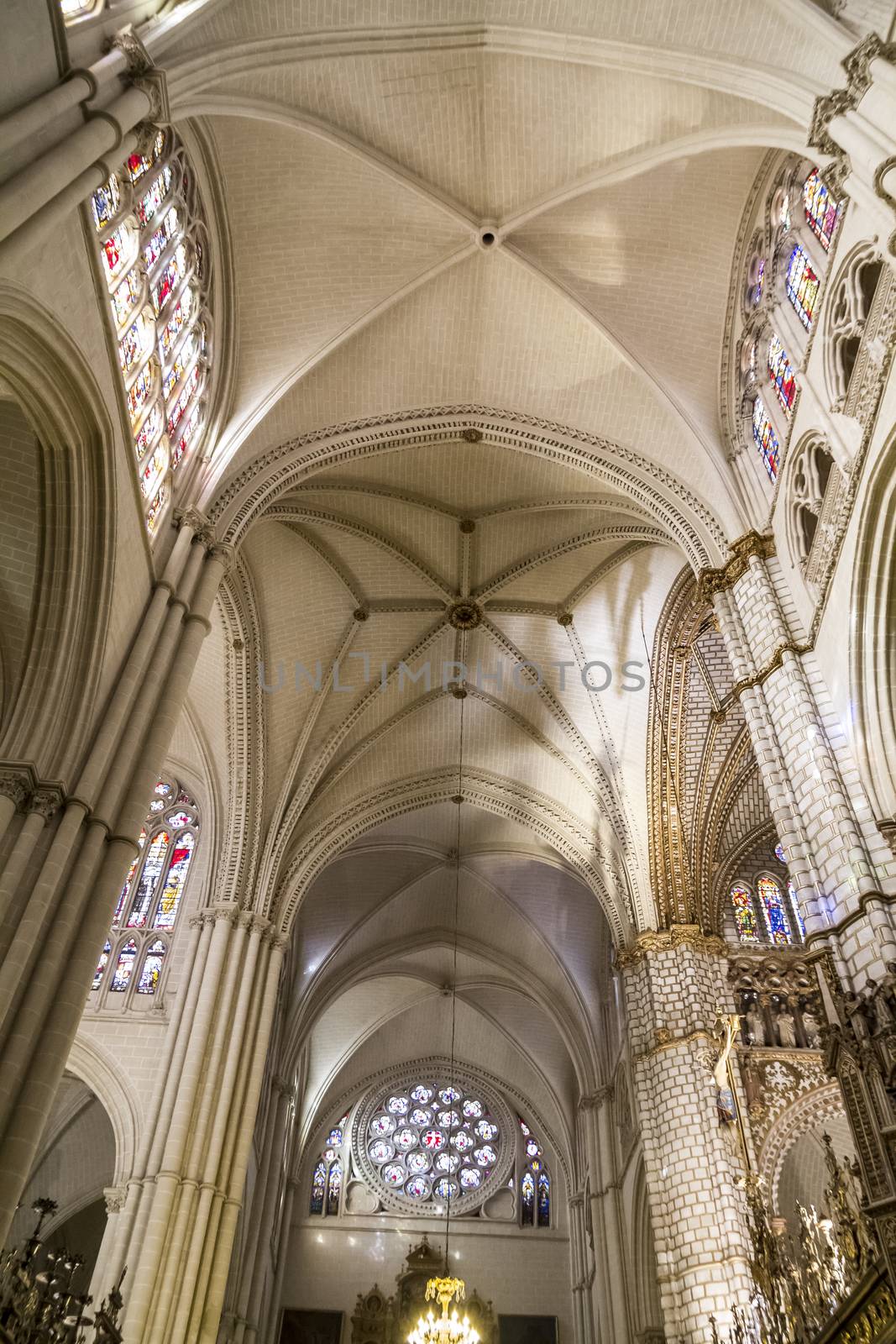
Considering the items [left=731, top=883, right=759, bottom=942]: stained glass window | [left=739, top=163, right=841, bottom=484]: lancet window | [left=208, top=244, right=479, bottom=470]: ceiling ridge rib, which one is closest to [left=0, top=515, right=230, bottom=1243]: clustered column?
[left=208, top=244, right=479, bottom=470]: ceiling ridge rib

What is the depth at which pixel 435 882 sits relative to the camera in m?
23.3

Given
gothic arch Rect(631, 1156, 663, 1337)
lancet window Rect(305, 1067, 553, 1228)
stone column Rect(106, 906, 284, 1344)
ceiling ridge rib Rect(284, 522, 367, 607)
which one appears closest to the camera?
stone column Rect(106, 906, 284, 1344)

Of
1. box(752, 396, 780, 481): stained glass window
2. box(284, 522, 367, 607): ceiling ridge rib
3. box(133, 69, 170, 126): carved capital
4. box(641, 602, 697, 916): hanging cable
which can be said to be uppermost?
box(284, 522, 367, 607): ceiling ridge rib

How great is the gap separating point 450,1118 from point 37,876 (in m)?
21.5

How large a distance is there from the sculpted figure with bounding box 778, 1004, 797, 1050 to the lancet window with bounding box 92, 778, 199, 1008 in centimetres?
956

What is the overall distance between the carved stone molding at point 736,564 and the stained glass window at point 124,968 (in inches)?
409

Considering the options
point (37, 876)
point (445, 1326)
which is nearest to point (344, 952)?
point (445, 1326)

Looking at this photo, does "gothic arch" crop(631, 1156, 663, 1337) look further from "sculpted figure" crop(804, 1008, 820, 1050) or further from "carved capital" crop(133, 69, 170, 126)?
"carved capital" crop(133, 69, 170, 126)

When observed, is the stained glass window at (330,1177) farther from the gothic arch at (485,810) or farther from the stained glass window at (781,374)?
the stained glass window at (781,374)

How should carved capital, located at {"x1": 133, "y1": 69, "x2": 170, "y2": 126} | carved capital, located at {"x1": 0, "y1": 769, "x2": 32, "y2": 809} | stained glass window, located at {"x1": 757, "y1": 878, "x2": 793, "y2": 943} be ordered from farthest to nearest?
stained glass window, located at {"x1": 757, "y1": 878, "x2": 793, "y2": 943}
carved capital, located at {"x1": 133, "y1": 69, "x2": 170, "y2": 126}
carved capital, located at {"x1": 0, "y1": 769, "x2": 32, "y2": 809}

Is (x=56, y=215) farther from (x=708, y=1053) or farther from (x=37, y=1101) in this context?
(x=708, y=1053)

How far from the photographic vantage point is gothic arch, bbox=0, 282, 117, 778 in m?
8.12

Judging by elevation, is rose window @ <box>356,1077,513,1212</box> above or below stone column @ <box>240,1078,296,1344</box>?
above

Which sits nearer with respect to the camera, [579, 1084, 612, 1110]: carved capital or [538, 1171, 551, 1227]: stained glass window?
[579, 1084, 612, 1110]: carved capital
